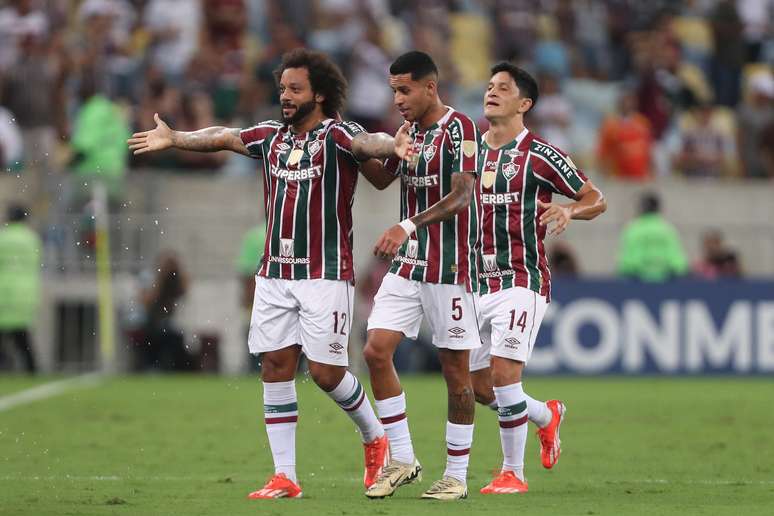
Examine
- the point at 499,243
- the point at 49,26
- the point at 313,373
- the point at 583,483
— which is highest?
the point at 49,26

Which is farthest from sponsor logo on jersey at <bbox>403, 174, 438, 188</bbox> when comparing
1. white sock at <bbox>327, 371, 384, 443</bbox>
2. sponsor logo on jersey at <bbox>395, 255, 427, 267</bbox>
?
white sock at <bbox>327, 371, 384, 443</bbox>

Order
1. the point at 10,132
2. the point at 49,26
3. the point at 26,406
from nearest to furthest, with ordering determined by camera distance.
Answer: the point at 26,406 → the point at 10,132 → the point at 49,26

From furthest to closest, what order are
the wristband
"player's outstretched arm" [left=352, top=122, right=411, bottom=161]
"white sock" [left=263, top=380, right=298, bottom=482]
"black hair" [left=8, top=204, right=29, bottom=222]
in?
"black hair" [left=8, top=204, right=29, bottom=222] → "white sock" [left=263, top=380, right=298, bottom=482] → the wristband → "player's outstretched arm" [left=352, top=122, right=411, bottom=161]

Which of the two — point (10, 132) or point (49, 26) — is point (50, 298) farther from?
point (49, 26)

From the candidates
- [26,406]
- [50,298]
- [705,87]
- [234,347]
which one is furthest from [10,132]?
[705,87]

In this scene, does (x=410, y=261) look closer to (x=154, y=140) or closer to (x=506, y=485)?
(x=506, y=485)

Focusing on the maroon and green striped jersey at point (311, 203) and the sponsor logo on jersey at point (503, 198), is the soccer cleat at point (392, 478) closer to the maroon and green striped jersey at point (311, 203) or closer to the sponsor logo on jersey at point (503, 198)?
the maroon and green striped jersey at point (311, 203)

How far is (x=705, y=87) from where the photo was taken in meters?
26.2

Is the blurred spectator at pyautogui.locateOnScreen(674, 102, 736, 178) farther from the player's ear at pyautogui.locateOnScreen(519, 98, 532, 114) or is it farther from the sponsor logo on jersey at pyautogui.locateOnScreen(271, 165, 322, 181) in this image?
the sponsor logo on jersey at pyautogui.locateOnScreen(271, 165, 322, 181)

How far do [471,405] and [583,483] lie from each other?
46.6 inches

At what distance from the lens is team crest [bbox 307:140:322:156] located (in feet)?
30.9

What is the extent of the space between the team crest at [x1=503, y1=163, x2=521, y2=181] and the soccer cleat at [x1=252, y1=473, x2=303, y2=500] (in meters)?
2.31

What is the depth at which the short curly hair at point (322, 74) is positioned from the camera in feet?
31.2

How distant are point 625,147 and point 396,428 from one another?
Answer: 13.5m
